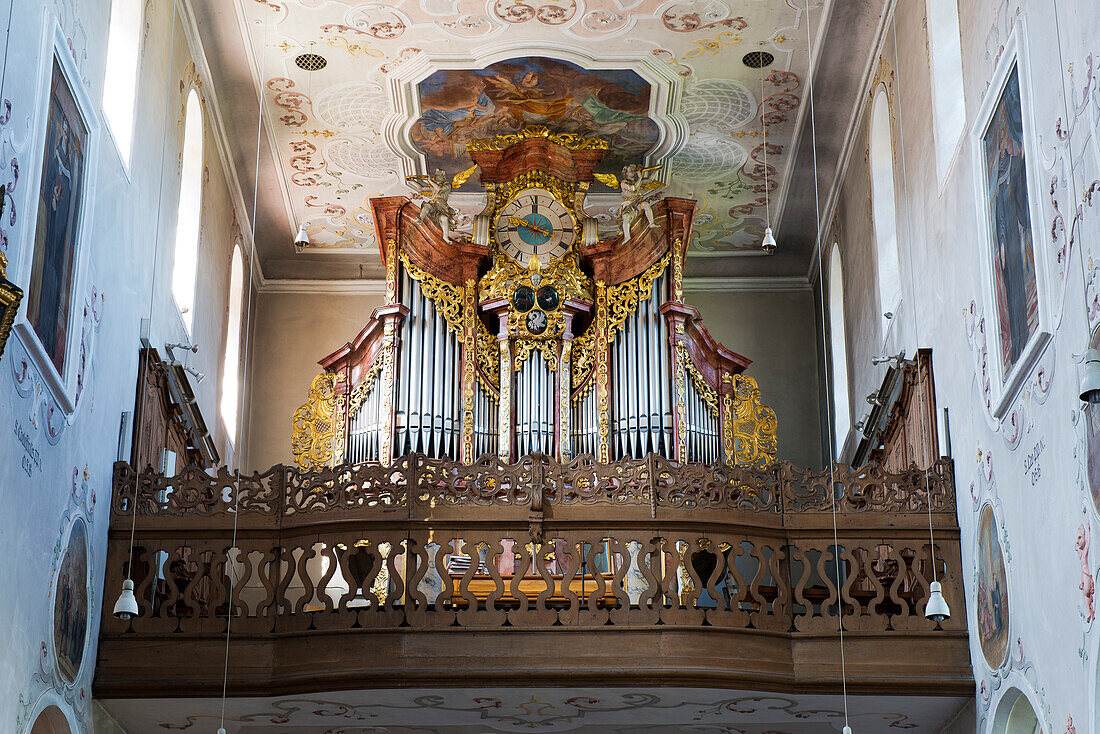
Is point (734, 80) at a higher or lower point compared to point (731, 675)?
higher

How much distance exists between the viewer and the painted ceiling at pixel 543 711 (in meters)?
10.7

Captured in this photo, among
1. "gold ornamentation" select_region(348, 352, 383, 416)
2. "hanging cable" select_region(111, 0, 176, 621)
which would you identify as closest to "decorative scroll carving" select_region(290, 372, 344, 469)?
"gold ornamentation" select_region(348, 352, 383, 416)

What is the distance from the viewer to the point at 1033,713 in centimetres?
945

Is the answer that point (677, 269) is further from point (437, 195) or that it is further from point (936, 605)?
point (936, 605)

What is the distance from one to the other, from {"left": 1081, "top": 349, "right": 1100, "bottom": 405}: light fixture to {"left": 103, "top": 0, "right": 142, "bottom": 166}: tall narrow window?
7495 mm

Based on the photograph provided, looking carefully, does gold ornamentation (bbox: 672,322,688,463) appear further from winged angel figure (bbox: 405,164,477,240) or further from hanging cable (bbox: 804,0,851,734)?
winged angel figure (bbox: 405,164,477,240)

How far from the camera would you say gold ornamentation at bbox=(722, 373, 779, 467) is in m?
14.8

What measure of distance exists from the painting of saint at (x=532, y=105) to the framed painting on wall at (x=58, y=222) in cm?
550

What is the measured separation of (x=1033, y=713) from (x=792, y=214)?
873 cm

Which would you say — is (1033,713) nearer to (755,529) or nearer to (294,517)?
(755,529)

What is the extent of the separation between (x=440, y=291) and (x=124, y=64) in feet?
14.5

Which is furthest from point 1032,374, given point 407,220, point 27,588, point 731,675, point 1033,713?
point 407,220

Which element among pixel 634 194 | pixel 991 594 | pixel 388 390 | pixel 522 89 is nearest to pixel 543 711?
pixel 991 594

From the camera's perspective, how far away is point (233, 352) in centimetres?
1664
